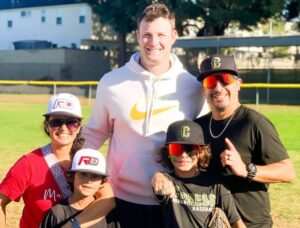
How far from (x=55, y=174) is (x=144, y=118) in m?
0.75

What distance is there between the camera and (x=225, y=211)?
3.67 metres

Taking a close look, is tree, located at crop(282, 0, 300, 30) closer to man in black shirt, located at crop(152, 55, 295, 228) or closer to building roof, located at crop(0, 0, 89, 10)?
building roof, located at crop(0, 0, 89, 10)

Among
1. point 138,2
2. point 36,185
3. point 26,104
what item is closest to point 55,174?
point 36,185

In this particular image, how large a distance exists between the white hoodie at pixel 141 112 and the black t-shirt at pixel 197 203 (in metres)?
0.45

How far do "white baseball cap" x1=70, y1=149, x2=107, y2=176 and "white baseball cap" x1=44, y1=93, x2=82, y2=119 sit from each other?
285mm

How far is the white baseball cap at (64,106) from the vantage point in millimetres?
3864

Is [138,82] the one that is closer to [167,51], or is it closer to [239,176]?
[167,51]

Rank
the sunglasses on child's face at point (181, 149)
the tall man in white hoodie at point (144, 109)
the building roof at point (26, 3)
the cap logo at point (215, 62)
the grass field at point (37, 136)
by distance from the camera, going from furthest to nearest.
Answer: the building roof at point (26, 3) → the grass field at point (37, 136) → the tall man in white hoodie at point (144, 109) → the cap logo at point (215, 62) → the sunglasses on child's face at point (181, 149)

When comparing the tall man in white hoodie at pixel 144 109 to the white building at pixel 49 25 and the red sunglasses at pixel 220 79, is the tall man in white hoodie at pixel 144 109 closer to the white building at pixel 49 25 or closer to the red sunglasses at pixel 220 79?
the red sunglasses at pixel 220 79

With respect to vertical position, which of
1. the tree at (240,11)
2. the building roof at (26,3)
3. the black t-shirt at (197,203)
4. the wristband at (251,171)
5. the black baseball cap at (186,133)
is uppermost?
the building roof at (26,3)

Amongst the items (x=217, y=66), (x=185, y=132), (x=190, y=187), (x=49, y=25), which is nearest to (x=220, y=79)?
(x=217, y=66)

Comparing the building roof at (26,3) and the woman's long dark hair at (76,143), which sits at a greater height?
the building roof at (26,3)

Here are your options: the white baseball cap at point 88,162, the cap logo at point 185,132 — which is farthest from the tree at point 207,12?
the white baseball cap at point 88,162

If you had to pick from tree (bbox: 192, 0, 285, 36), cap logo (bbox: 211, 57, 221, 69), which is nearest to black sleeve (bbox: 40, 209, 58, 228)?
cap logo (bbox: 211, 57, 221, 69)
